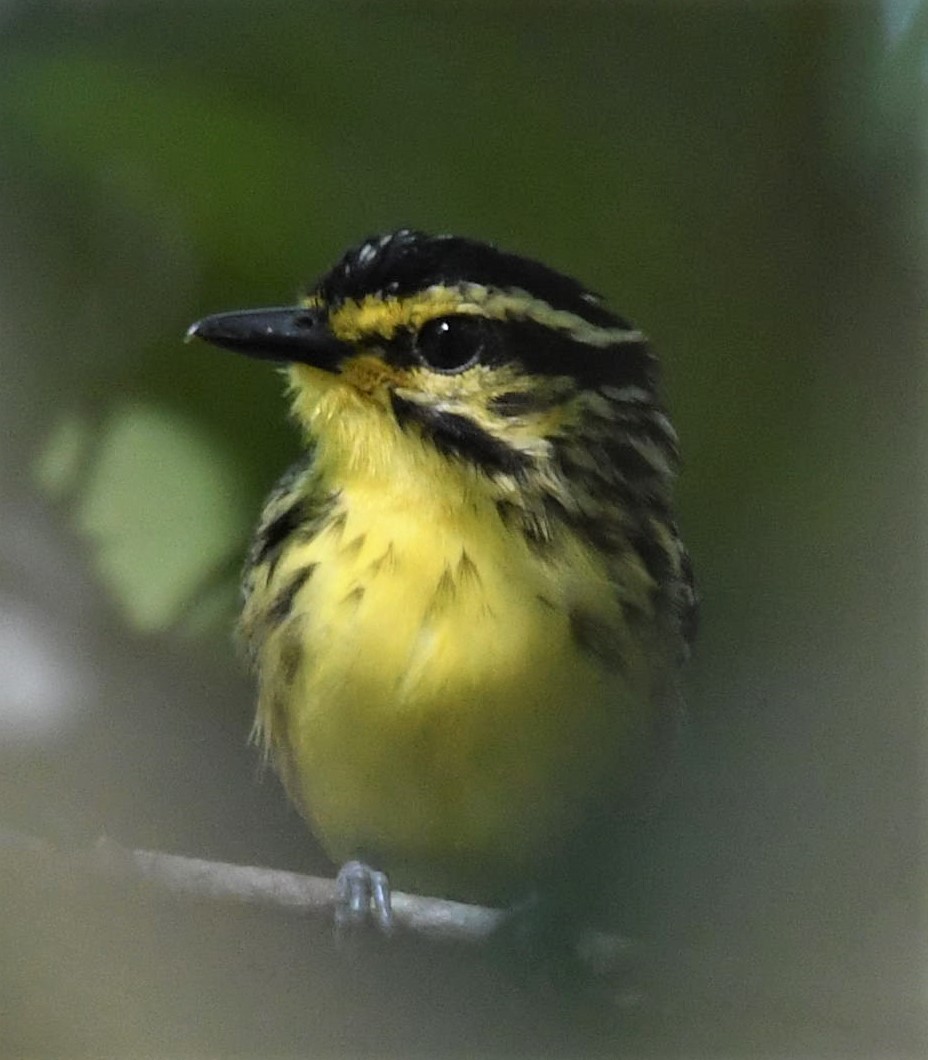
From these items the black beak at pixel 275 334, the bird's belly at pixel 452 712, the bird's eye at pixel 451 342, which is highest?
the bird's eye at pixel 451 342

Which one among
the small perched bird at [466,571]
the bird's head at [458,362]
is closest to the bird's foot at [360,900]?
the small perched bird at [466,571]

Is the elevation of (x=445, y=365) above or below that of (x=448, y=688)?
above

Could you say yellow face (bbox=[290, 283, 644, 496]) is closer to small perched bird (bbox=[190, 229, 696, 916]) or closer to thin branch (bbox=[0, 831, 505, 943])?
small perched bird (bbox=[190, 229, 696, 916])

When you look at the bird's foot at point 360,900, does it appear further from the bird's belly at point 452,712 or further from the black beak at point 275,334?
the black beak at point 275,334

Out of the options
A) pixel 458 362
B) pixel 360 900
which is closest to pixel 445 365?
pixel 458 362

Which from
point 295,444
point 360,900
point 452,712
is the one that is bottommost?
point 360,900

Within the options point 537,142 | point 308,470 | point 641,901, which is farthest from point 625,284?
point 641,901

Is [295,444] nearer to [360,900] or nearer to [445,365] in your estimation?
[445,365]

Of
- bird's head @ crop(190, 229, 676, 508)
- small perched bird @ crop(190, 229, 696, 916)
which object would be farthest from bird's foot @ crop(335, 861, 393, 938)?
bird's head @ crop(190, 229, 676, 508)
